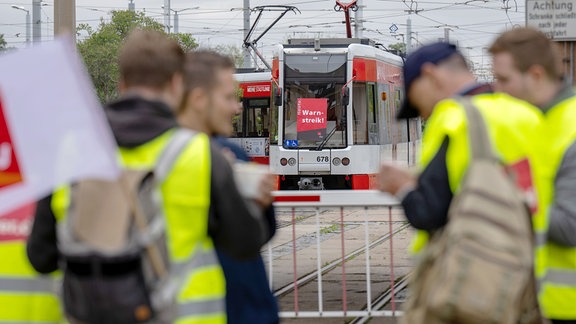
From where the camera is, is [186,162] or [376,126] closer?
[186,162]

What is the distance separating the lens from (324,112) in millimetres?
22812

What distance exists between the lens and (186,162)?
322 centimetres

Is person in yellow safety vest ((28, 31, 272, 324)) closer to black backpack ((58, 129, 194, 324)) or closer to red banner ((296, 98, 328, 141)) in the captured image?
black backpack ((58, 129, 194, 324))

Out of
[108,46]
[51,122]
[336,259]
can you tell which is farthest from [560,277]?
[108,46]

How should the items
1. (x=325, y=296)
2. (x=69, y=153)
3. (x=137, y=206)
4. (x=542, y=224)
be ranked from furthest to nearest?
(x=325, y=296) → (x=542, y=224) → (x=137, y=206) → (x=69, y=153)

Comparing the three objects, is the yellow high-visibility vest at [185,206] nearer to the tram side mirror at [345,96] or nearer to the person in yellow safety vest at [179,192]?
the person in yellow safety vest at [179,192]

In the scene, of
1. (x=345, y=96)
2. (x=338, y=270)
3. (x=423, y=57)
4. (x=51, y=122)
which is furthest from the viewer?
(x=345, y=96)

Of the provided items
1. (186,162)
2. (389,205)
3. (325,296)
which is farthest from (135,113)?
(325,296)

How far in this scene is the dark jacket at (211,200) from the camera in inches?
128

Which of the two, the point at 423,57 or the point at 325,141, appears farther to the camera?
the point at 325,141

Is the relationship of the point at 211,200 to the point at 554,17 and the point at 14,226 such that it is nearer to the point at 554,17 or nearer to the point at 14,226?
the point at 14,226

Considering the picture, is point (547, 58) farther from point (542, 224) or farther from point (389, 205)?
point (389, 205)

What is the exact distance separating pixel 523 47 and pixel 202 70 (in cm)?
113

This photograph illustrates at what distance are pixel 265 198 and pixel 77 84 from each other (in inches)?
30.9
